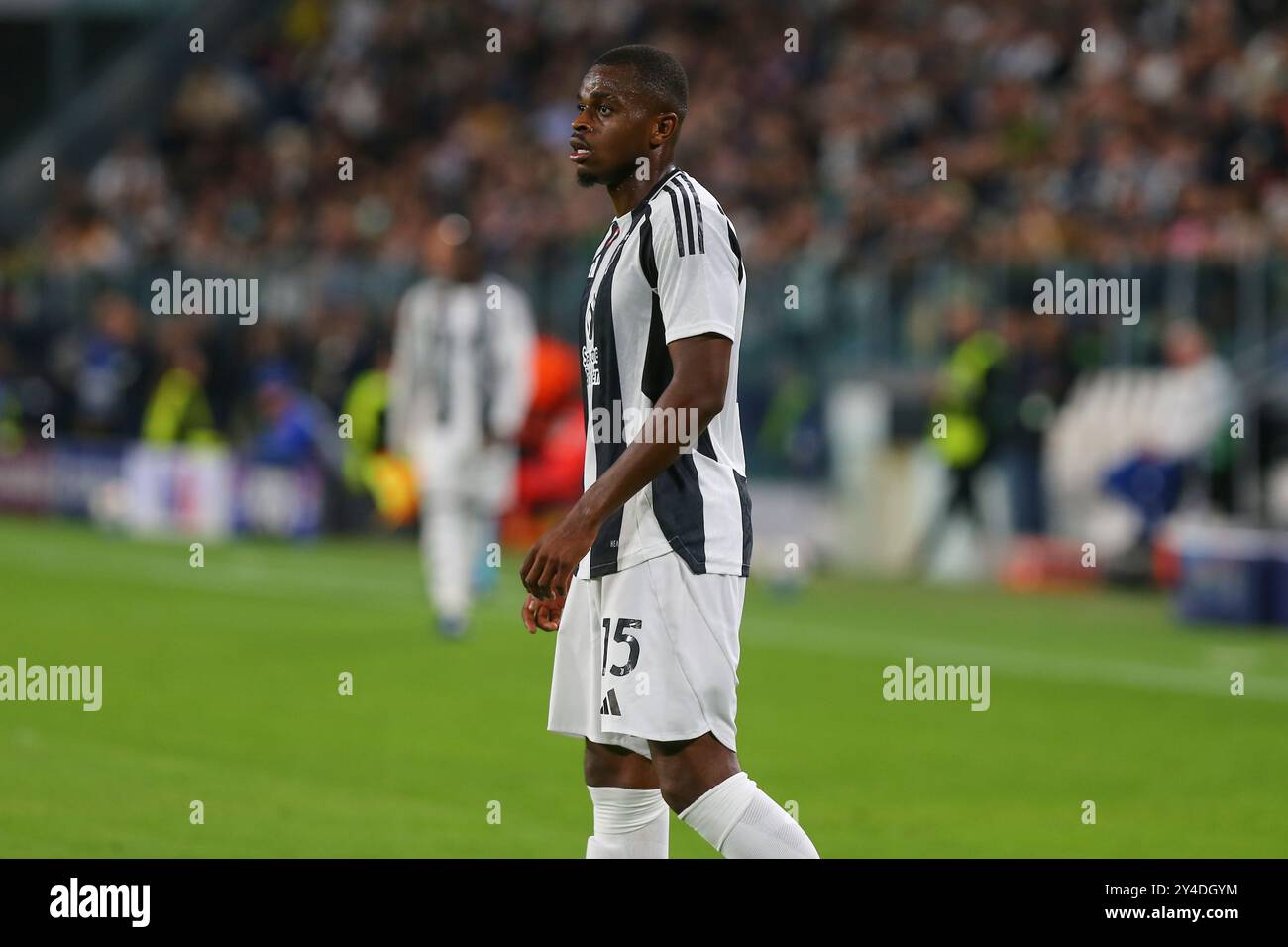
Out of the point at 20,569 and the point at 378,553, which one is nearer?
the point at 20,569

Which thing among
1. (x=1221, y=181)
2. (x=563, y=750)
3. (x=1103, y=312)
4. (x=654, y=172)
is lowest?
(x=563, y=750)

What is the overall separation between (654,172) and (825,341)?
15293mm

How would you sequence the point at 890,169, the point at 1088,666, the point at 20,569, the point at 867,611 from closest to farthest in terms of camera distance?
the point at 1088,666 → the point at 867,611 → the point at 20,569 → the point at 890,169

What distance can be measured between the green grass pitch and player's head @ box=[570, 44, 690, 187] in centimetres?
291

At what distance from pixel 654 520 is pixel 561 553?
332 millimetres

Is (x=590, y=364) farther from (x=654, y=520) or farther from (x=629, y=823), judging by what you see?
(x=629, y=823)

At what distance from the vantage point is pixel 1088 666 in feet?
42.8

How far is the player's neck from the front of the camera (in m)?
5.43

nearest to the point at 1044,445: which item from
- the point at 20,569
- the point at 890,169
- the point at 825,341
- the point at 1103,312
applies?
the point at 1103,312

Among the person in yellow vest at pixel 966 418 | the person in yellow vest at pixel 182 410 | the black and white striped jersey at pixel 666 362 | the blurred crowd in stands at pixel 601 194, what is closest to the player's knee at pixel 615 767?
the black and white striped jersey at pixel 666 362

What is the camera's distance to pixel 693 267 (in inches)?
203

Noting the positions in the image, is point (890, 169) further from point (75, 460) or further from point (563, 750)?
point (563, 750)

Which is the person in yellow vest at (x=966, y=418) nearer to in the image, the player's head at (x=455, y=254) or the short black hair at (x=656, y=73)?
the player's head at (x=455, y=254)

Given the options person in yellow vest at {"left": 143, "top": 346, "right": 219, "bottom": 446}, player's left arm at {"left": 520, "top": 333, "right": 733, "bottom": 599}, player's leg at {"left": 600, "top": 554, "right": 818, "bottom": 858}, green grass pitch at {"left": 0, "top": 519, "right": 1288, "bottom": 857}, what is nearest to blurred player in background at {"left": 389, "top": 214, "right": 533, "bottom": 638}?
green grass pitch at {"left": 0, "top": 519, "right": 1288, "bottom": 857}
